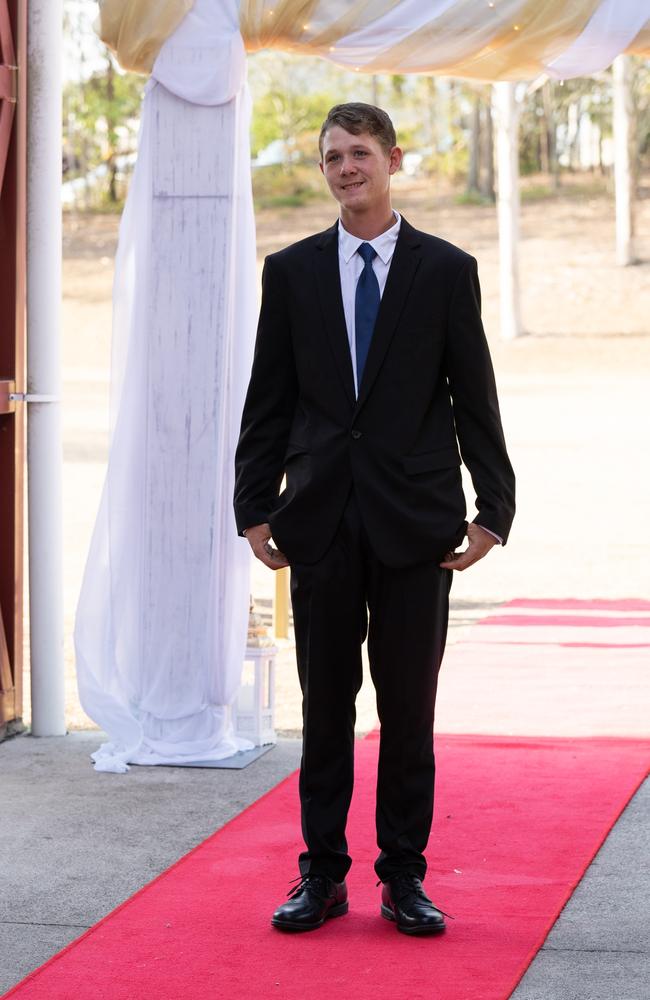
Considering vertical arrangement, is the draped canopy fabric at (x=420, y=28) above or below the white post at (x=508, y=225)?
below

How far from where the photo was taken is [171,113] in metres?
5.35

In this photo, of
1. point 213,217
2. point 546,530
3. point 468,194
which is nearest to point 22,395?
point 213,217

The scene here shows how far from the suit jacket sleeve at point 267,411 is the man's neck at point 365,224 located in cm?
19

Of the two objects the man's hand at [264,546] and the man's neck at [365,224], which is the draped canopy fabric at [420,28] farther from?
the man's hand at [264,546]

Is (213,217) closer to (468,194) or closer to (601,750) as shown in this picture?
(601,750)

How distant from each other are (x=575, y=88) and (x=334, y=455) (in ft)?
133

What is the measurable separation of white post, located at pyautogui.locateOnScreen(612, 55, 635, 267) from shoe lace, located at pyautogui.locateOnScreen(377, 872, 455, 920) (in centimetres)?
2895

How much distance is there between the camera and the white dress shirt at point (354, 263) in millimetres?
3553

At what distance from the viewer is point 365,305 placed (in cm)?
354

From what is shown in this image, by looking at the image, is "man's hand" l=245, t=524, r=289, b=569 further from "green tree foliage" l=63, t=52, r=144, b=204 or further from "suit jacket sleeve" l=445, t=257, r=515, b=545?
"green tree foliage" l=63, t=52, r=144, b=204

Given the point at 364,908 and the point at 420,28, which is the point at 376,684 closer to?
the point at 364,908

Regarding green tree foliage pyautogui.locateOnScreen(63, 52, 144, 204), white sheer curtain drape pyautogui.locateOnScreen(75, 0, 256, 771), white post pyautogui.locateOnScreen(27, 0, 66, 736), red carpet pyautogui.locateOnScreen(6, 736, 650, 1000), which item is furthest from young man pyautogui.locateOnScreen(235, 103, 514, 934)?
green tree foliage pyautogui.locateOnScreen(63, 52, 144, 204)

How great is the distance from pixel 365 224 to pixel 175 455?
1.98 meters

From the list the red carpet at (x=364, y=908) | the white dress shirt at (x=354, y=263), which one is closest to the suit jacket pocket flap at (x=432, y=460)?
the white dress shirt at (x=354, y=263)
